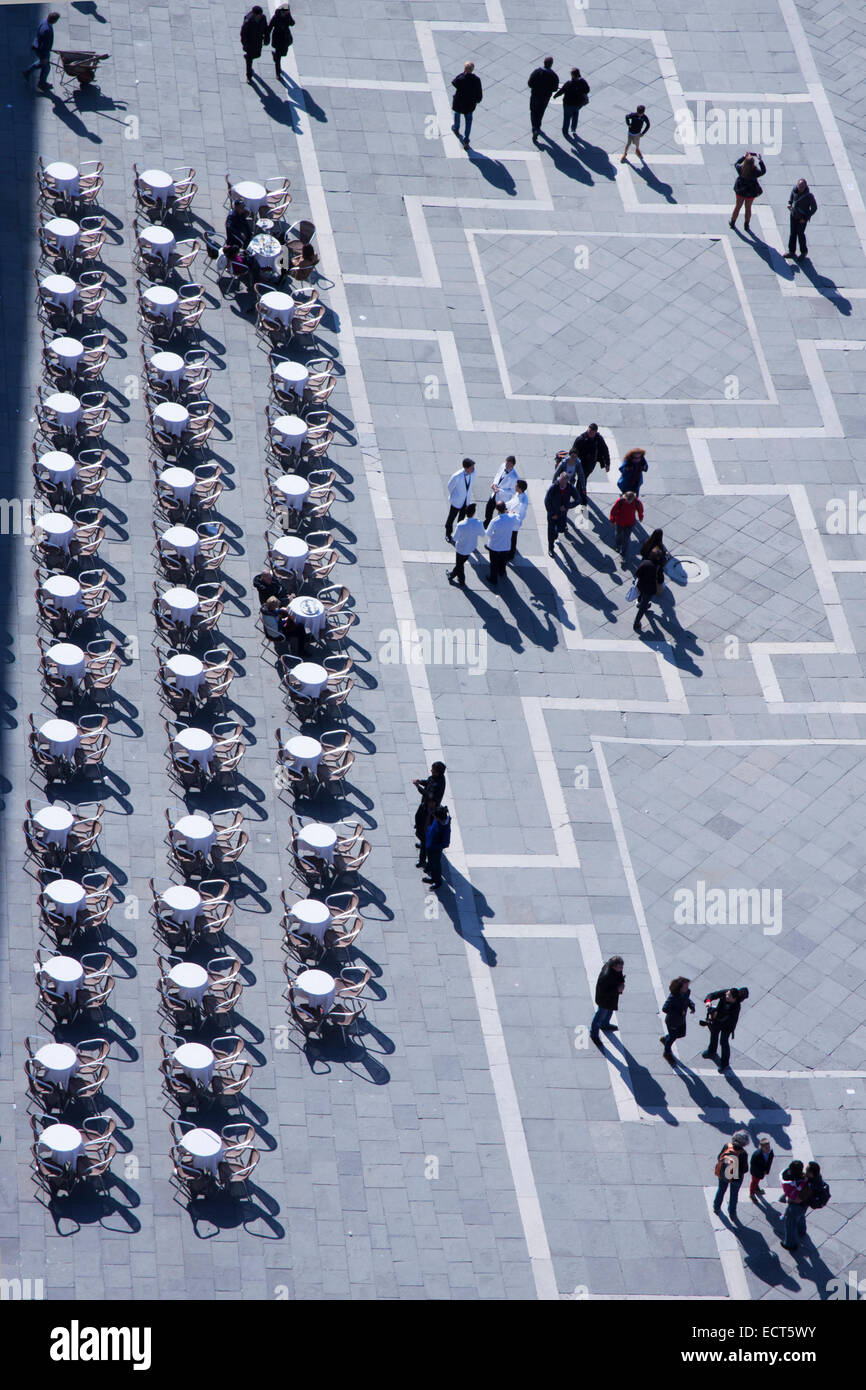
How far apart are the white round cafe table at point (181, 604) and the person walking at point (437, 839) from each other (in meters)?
5.05

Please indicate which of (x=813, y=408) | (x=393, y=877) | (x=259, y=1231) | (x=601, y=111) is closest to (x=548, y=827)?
(x=393, y=877)

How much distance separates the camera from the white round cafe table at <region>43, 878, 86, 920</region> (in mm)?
27328

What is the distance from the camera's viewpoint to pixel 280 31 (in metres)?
41.1

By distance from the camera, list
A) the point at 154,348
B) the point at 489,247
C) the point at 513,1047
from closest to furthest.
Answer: the point at 513,1047 < the point at 154,348 < the point at 489,247

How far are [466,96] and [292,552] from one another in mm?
12474

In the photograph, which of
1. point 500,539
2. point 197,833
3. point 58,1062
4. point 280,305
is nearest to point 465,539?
point 500,539

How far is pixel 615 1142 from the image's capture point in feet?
88.8

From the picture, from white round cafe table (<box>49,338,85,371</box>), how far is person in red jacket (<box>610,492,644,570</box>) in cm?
886

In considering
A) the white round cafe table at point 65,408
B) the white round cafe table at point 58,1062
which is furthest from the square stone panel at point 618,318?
the white round cafe table at point 58,1062

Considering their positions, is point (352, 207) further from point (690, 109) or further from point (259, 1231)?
point (259, 1231)

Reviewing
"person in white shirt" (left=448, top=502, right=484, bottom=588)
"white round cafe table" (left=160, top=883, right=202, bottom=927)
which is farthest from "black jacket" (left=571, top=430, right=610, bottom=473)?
"white round cafe table" (left=160, top=883, right=202, bottom=927)

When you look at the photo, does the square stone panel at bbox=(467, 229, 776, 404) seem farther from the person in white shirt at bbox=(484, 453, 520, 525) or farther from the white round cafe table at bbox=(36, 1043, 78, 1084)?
the white round cafe table at bbox=(36, 1043, 78, 1084)

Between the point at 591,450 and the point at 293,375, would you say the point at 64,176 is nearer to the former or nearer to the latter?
the point at 293,375

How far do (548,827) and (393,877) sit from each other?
239 cm
